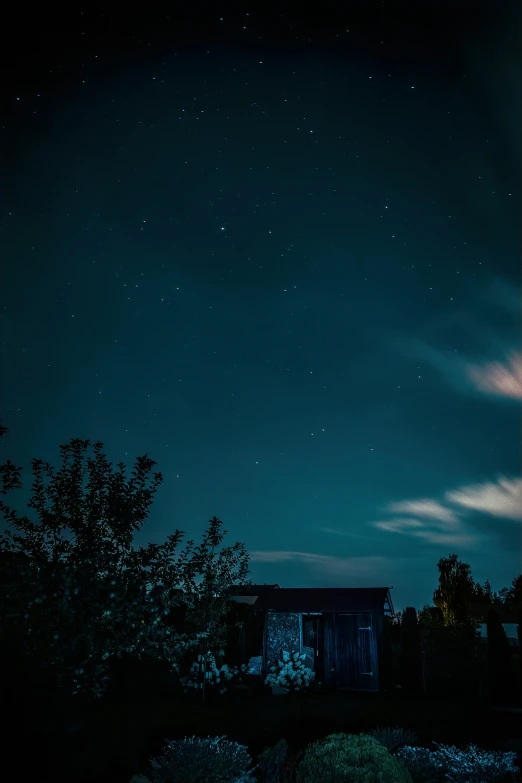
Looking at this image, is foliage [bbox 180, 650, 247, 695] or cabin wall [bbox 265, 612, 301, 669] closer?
foliage [bbox 180, 650, 247, 695]

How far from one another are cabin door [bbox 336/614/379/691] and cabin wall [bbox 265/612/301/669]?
6.39ft

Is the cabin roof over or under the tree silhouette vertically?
over

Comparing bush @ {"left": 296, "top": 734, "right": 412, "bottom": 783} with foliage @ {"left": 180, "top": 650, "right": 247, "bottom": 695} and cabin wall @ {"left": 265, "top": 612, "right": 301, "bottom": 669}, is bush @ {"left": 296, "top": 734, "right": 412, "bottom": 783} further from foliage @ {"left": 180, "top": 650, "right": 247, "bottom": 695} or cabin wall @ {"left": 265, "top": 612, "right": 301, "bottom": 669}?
cabin wall @ {"left": 265, "top": 612, "right": 301, "bottom": 669}

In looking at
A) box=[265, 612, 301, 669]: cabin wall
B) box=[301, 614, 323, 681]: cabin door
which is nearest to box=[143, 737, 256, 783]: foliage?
box=[301, 614, 323, 681]: cabin door

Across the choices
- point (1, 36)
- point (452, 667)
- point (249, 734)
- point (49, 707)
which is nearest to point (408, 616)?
point (452, 667)

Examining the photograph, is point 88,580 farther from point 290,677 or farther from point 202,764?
point 290,677

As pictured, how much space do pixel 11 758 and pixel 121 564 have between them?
12.0 feet

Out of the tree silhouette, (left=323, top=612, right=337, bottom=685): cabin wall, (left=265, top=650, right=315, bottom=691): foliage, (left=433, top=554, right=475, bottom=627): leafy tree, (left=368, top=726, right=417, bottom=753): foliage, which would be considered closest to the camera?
(left=368, top=726, right=417, bottom=753): foliage

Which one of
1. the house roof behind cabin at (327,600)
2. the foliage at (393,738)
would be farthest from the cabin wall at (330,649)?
the foliage at (393,738)

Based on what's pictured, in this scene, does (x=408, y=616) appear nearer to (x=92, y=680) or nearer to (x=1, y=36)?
(x=92, y=680)

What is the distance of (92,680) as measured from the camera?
7.80 meters

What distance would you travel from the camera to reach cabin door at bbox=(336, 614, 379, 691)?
24734 millimetres

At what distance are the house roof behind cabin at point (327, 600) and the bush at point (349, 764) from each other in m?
17.7

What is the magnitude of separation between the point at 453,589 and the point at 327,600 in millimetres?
17508
